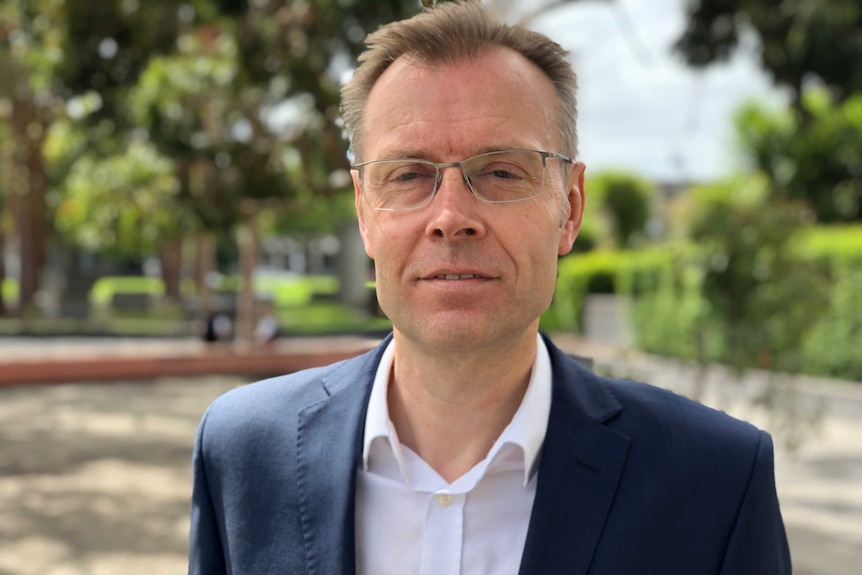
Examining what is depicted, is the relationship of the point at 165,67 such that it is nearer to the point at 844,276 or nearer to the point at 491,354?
the point at 844,276

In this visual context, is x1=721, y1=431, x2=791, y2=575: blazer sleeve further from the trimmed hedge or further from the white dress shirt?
the trimmed hedge

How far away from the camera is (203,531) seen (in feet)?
5.57

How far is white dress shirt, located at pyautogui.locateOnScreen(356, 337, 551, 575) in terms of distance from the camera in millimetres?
1529

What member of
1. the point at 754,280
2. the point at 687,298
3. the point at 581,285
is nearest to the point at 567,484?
the point at 754,280

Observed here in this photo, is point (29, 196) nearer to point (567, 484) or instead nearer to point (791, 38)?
point (791, 38)

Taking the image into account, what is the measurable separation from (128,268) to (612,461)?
61.0 m

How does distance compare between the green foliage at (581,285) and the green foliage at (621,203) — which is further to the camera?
the green foliage at (621,203)

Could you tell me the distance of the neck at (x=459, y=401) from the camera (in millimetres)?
1572

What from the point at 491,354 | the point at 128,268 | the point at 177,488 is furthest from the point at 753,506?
the point at 128,268

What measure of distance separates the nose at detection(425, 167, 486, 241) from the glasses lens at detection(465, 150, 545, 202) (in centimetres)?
2

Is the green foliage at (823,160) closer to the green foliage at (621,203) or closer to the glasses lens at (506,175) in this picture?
the green foliage at (621,203)

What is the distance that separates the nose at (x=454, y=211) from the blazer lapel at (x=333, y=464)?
1.23 ft

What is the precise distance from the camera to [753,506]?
149 centimetres

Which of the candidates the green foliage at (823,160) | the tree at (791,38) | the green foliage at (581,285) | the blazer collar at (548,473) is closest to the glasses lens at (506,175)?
the blazer collar at (548,473)
